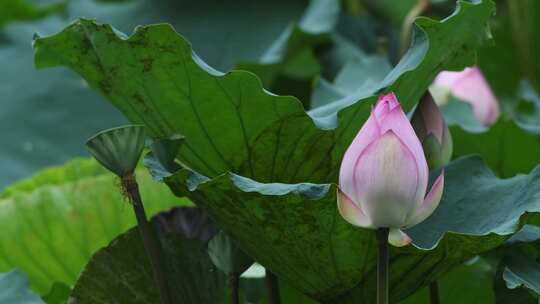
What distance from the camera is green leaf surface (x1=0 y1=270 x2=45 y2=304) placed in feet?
2.91

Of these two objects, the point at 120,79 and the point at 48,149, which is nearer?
the point at 120,79

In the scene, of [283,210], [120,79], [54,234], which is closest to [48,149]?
[54,234]

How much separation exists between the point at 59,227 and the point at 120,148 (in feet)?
1.64

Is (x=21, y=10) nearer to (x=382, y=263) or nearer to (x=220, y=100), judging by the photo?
(x=220, y=100)

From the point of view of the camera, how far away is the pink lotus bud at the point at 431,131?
3.09 feet

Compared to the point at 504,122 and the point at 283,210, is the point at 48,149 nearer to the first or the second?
the point at 504,122

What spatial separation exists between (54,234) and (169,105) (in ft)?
1.39

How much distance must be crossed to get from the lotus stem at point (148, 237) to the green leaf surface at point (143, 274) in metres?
0.09

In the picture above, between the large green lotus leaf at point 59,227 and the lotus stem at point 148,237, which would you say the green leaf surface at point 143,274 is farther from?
the large green lotus leaf at point 59,227

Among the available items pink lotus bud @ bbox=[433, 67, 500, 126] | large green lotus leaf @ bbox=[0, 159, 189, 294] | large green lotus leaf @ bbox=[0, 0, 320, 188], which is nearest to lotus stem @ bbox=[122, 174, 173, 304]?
large green lotus leaf @ bbox=[0, 159, 189, 294]

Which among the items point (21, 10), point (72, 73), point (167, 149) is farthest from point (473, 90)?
point (21, 10)

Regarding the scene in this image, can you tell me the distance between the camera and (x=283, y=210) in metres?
0.80

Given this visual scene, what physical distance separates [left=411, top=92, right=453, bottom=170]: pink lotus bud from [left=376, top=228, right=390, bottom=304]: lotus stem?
0.20 metres

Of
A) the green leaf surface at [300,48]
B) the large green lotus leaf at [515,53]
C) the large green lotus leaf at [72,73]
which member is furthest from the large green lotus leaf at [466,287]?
the large green lotus leaf at [515,53]
